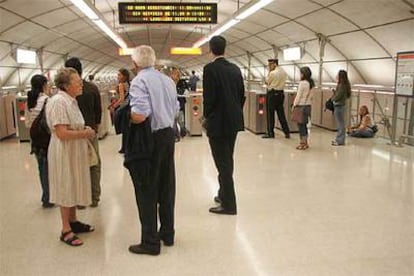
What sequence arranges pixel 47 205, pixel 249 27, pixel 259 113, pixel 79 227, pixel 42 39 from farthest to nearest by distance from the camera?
1. pixel 249 27
2. pixel 42 39
3. pixel 259 113
4. pixel 47 205
5. pixel 79 227

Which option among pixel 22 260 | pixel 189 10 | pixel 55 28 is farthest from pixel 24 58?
pixel 22 260

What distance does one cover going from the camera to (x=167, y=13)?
842 cm

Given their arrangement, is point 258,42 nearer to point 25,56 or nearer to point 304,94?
point 25,56

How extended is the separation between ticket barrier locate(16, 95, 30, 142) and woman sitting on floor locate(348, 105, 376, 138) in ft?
21.9

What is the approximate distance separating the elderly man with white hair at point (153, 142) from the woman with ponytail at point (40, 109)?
1.39 m

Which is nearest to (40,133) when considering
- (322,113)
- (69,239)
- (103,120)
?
(69,239)

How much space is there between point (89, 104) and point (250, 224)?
74.2 inches

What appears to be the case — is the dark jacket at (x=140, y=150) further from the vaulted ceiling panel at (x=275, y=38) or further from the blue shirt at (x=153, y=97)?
the vaulted ceiling panel at (x=275, y=38)

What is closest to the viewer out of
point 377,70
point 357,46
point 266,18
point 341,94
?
point 341,94

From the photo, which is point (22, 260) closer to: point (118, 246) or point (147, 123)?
point (118, 246)

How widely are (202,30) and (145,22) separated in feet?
25.9

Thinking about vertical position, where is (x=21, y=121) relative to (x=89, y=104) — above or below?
below

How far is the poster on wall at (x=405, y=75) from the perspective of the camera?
688cm

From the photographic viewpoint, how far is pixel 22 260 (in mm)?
2969
